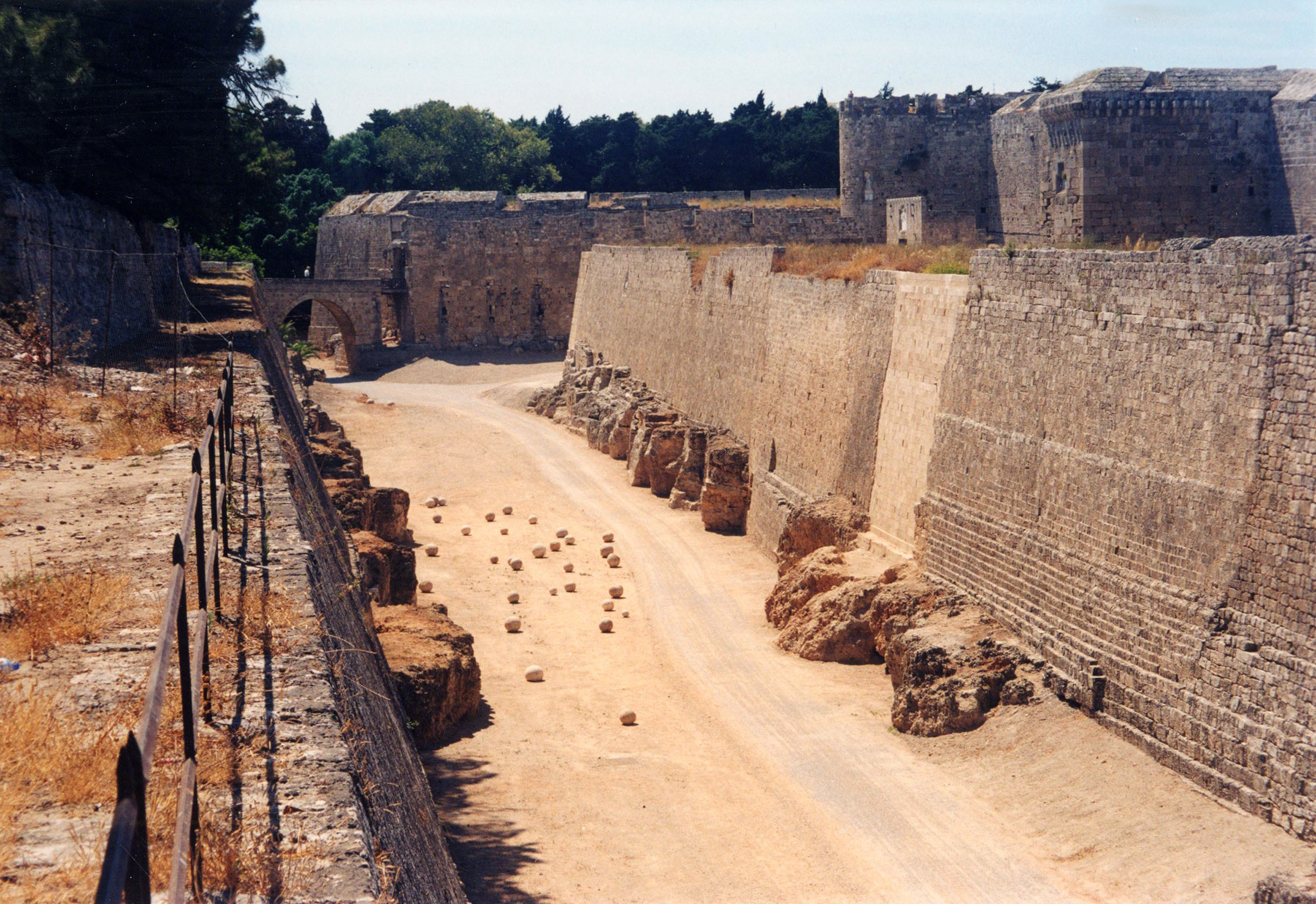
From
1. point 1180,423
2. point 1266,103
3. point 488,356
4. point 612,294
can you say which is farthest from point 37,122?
point 488,356

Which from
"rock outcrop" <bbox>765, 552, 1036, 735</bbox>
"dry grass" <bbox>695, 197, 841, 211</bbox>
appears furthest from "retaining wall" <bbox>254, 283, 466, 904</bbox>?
"dry grass" <bbox>695, 197, 841, 211</bbox>

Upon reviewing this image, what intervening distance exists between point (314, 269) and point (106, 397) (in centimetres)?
3935

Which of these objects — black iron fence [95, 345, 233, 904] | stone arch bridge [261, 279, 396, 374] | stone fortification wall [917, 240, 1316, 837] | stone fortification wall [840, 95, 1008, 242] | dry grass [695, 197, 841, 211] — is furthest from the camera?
dry grass [695, 197, 841, 211]

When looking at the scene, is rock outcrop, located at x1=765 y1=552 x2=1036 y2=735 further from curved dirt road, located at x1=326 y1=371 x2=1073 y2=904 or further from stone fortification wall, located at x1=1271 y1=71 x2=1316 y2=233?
stone fortification wall, located at x1=1271 y1=71 x2=1316 y2=233

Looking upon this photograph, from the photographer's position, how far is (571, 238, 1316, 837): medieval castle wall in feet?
28.2

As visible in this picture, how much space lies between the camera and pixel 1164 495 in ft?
32.4

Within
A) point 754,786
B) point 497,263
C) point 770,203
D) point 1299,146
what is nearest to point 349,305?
point 497,263

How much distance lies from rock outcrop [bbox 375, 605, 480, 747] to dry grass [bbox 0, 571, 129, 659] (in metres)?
4.47

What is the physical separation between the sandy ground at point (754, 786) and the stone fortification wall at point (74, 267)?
18.2 ft

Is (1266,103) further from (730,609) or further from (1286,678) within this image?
(1286,678)

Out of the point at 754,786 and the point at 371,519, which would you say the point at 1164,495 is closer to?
the point at 754,786

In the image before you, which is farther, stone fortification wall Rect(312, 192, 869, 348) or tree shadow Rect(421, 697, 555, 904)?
stone fortification wall Rect(312, 192, 869, 348)

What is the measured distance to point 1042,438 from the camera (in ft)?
39.0

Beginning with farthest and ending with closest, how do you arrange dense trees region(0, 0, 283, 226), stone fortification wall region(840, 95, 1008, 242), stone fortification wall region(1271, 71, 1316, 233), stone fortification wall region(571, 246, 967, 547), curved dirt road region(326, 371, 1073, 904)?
1. stone fortification wall region(840, 95, 1008, 242)
2. stone fortification wall region(1271, 71, 1316, 233)
3. stone fortification wall region(571, 246, 967, 547)
4. dense trees region(0, 0, 283, 226)
5. curved dirt road region(326, 371, 1073, 904)
